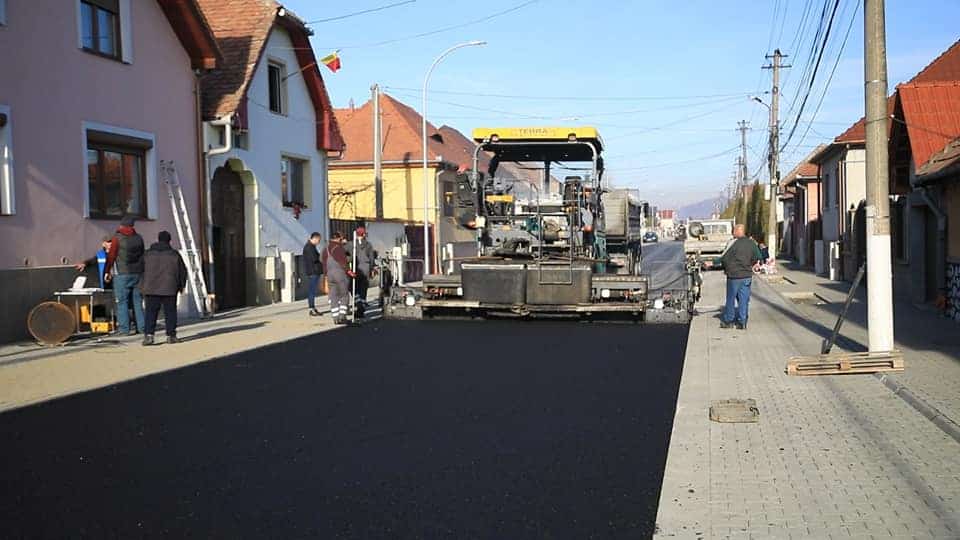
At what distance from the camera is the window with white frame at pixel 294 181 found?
23.8 m

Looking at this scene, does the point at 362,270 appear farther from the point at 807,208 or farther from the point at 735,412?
the point at 807,208

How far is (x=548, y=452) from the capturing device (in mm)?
6914

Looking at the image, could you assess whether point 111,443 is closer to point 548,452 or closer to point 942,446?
point 548,452

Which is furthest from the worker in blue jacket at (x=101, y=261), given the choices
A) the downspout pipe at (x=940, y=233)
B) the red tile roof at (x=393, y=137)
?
the red tile roof at (x=393, y=137)

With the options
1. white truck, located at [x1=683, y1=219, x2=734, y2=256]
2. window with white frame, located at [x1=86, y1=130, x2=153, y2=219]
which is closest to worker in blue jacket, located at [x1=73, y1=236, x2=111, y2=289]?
window with white frame, located at [x1=86, y1=130, x2=153, y2=219]

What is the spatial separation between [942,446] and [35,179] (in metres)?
12.9

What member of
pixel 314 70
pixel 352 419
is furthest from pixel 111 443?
pixel 314 70

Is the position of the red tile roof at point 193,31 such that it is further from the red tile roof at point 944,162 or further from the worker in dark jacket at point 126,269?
the red tile roof at point 944,162

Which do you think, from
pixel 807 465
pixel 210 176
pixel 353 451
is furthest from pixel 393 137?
pixel 807 465

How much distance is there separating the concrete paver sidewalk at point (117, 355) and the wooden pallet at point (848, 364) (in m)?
7.31

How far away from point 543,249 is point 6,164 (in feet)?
28.2

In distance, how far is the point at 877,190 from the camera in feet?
35.4

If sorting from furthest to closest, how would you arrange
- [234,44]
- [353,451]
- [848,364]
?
[234,44]
[848,364]
[353,451]

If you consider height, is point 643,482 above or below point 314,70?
below
